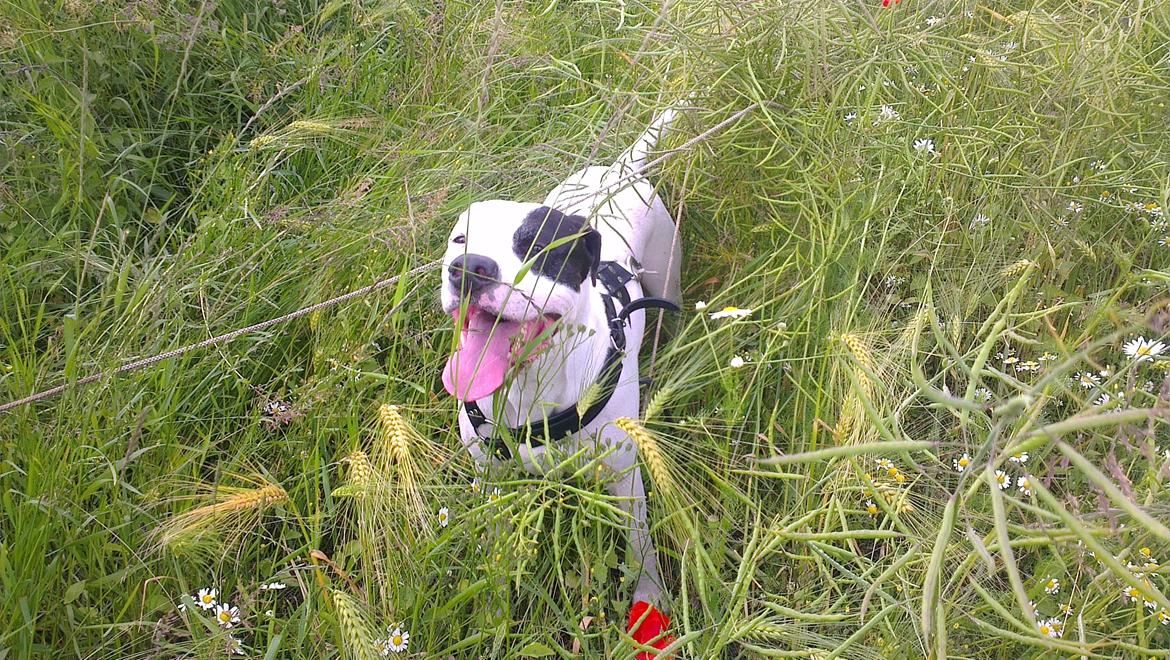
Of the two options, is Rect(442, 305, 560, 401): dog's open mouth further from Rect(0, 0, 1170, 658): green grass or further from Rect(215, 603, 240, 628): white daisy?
Rect(215, 603, 240, 628): white daisy

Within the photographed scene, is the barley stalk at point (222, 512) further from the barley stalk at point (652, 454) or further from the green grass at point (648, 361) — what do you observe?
the barley stalk at point (652, 454)

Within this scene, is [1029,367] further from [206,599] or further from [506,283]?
[206,599]

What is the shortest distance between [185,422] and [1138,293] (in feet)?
8.03

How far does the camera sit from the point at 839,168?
2.27 metres

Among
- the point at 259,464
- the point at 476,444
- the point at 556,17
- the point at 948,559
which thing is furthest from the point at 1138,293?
the point at 259,464

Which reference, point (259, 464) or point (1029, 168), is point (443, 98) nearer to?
point (259, 464)

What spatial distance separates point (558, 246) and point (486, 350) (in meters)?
0.26

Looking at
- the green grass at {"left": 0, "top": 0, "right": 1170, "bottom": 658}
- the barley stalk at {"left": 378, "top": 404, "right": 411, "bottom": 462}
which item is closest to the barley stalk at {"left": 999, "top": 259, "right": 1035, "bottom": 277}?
the green grass at {"left": 0, "top": 0, "right": 1170, "bottom": 658}

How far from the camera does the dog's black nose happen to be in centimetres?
179

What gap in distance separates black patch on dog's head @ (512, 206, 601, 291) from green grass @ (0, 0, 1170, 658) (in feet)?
0.59

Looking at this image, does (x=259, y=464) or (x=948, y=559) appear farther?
(x=259, y=464)

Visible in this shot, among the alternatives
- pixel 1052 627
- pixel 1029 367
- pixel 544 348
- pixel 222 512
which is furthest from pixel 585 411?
pixel 1029 367

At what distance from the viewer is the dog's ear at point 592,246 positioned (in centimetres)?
190

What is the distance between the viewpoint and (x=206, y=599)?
5.87 feet
